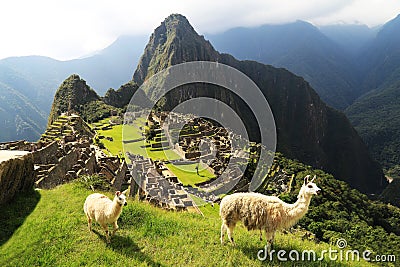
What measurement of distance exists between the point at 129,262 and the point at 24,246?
6.96ft

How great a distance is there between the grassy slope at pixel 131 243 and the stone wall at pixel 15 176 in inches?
23.9

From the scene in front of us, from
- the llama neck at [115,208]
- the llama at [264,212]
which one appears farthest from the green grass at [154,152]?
the llama neck at [115,208]

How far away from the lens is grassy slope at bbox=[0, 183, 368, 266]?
472cm

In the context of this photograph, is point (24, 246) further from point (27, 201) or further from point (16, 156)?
point (16, 156)

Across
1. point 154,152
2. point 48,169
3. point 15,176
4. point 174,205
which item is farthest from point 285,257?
point 154,152

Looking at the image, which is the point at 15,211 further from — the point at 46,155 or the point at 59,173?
the point at 46,155

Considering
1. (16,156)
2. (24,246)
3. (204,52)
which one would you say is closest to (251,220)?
(24,246)

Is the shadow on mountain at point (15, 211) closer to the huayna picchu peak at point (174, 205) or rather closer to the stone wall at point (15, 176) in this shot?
the huayna picchu peak at point (174, 205)

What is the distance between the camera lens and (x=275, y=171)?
4303 centimetres

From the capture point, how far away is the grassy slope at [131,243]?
4.72 meters

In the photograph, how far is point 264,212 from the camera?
520 cm

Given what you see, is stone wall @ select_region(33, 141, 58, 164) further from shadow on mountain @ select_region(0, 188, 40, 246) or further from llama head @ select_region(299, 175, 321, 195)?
llama head @ select_region(299, 175, 321, 195)

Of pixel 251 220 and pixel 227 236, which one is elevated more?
pixel 251 220

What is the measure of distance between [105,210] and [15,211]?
3063 millimetres
